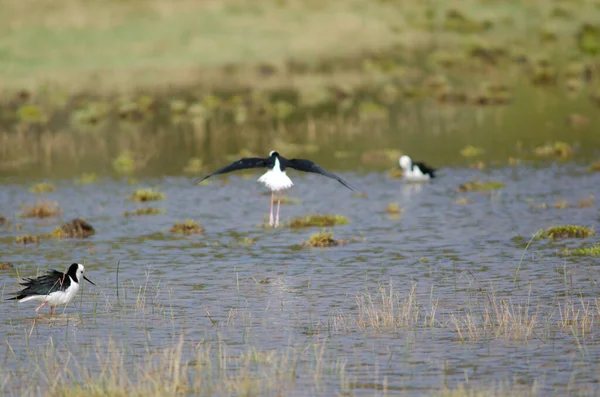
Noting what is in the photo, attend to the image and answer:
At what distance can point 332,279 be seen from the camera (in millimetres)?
22688

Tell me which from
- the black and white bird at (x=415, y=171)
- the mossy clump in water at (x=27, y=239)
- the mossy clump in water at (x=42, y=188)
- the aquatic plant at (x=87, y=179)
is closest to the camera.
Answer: the mossy clump in water at (x=27, y=239)

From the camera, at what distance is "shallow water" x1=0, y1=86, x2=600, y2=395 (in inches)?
628

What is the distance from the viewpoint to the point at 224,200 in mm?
35844

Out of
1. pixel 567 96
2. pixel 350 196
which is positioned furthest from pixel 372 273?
pixel 567 96

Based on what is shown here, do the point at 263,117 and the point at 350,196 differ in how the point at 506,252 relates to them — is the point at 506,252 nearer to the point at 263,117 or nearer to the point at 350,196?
the point at 350,196

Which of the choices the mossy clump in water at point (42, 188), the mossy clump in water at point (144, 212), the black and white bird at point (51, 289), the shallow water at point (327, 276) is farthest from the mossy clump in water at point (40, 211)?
the black and white bird at point (51, 289)

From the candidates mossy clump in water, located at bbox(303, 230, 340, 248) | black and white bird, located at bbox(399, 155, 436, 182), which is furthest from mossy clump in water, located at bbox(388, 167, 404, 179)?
mossy clump in water, located at bbox(303, 230, 340, 248)

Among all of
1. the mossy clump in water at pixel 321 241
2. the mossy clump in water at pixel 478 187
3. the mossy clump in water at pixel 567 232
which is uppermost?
the mossy clump in water at pixel 478 187

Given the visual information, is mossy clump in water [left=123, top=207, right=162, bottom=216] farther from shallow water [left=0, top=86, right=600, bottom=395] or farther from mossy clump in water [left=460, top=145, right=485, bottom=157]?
mossy clump in water [left=460, top=145, right=485, bottom=157]

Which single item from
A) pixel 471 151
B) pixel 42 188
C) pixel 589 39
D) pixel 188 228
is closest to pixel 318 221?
pixel 188 228

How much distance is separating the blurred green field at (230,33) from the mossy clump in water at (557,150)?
123 ft

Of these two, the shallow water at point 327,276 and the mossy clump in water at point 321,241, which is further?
the mossy clump in water at point 321,241

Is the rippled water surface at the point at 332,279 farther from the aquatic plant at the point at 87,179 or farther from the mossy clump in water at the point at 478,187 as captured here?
the aquatic plant at the point at 87,179

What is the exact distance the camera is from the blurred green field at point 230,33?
86.2 m
